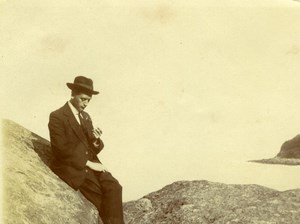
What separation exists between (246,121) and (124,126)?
1.38 m

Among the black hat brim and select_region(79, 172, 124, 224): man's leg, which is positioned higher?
the black hat brim

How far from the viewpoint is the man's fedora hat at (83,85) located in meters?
4.45

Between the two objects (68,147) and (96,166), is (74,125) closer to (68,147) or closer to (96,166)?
(68,147)

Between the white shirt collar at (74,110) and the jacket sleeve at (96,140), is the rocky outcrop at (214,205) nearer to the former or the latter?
the jacket sleeve at (96,140)

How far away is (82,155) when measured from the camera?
4.31 metres

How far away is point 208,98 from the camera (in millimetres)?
5059

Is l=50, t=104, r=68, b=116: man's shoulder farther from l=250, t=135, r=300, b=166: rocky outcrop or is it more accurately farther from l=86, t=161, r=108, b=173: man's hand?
l=250, t=135, r=300, b=166: rocky outcrop

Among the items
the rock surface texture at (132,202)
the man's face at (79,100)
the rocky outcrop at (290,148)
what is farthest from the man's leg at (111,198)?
the rocky outcrop at (290,148)

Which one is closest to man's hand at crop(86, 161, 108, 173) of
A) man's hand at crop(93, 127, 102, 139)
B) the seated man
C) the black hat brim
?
the seated man

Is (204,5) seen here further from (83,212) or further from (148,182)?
(83,212)

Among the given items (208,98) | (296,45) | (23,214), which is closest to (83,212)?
(23,214)

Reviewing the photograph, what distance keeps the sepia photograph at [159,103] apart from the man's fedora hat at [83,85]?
0.01 metres

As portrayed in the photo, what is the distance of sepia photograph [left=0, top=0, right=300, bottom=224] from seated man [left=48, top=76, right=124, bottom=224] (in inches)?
0.4

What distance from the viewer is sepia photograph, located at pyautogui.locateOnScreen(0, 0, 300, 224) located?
4.38 m
